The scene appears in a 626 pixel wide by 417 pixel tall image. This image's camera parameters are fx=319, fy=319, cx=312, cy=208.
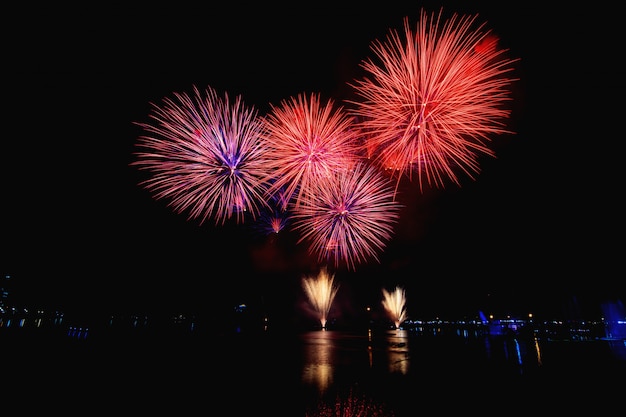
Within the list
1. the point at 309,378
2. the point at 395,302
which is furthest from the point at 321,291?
the point at 309,378

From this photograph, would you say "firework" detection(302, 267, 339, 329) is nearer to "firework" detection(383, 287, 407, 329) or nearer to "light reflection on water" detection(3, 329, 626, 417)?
"firework" detection(383, 287, 407, 329)

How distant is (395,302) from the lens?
44562 millimetres

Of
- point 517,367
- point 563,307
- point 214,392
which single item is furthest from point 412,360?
point 563,307

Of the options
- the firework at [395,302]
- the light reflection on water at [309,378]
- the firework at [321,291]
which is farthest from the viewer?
the firework at [395,302]

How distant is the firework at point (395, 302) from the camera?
144 feet

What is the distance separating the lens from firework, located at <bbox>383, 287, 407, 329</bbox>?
4403 centimetres

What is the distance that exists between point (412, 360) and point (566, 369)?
9.58ft

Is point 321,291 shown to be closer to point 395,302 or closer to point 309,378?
point 395,302

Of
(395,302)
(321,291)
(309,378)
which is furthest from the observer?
(395,302)

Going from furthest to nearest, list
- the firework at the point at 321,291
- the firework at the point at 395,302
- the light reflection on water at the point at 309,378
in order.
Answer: the firework at the point at 395,302
the firework at the point at 321,291
the light reflection on water at the point at 309,378

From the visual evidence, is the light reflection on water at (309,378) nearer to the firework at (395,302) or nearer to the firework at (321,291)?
the firework at (321,291)

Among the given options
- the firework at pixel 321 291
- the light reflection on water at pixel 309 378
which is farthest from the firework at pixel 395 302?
the light reflection on water at pixel 309 378

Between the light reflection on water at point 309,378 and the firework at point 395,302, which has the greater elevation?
the firework at point 395,302

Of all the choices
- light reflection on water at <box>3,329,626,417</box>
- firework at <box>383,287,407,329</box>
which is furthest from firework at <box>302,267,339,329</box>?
light reflection on water at <box>3,329,626,417</box>
